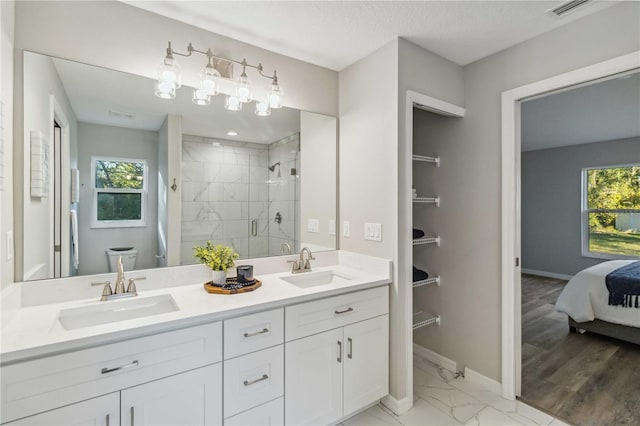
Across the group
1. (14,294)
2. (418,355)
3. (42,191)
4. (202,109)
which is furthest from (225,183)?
(418,355)

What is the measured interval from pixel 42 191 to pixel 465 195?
8.68ft

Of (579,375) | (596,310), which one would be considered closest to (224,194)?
(579,375)

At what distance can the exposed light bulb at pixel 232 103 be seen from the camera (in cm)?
201

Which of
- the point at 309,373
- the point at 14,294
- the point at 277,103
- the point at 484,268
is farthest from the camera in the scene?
the point at 484,268

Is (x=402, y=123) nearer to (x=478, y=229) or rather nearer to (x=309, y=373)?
(x=478, y=229)

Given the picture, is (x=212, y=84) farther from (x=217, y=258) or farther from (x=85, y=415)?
(x=85, y=415)

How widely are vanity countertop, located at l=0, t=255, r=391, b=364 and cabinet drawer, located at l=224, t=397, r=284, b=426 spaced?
48 cm

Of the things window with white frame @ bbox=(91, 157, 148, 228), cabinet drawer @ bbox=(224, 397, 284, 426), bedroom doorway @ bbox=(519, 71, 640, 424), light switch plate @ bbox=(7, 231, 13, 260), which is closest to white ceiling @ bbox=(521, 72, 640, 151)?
bedroom doorway @ bbox=(519, 71, 640, 424)

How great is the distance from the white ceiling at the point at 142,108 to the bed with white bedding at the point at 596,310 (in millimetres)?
3491

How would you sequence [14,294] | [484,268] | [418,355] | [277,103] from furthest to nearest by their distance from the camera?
1. [418,355]
2. [484,268]
3. [277,103]
4. [14,294]

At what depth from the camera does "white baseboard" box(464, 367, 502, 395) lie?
224 centimetres

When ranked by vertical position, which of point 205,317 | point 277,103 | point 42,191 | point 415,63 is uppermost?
point 415,63

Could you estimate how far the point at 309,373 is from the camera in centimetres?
171

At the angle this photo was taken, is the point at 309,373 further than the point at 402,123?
No
